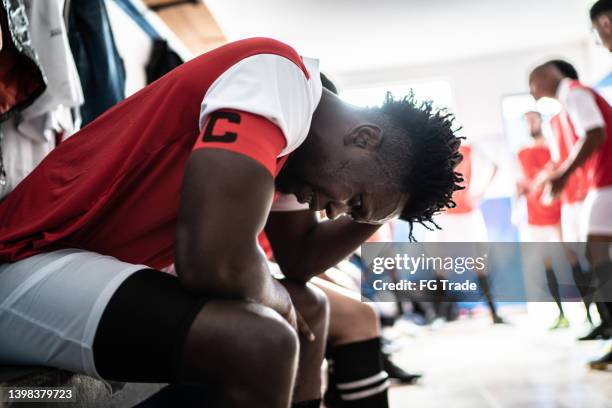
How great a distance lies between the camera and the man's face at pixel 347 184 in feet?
2.42

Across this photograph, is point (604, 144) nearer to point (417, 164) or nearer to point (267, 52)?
point (417, 164)

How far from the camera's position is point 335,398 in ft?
3.63

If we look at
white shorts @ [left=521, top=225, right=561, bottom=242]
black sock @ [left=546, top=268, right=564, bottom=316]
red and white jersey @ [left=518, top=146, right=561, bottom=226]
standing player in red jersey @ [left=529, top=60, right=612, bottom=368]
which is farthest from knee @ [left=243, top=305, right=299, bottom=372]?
white shorts @ [left=521, top=225, right=561, bottom=242]

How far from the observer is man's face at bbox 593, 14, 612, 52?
1791mm

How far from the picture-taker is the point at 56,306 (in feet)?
1.89

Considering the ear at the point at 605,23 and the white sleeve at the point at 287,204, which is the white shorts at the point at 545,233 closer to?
the ear at the point at 605,23

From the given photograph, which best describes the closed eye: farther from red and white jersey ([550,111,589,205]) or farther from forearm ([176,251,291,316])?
red and white jersey ([550,111,589,205])

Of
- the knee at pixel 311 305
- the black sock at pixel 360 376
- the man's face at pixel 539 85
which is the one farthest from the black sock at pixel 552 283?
the knee at pixel 311 305

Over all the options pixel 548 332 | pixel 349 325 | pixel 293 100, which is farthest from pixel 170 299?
pixel 548 332

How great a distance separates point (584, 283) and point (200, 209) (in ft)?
6.22

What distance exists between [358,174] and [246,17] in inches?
140

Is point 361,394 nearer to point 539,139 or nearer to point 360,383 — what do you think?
point 360,383

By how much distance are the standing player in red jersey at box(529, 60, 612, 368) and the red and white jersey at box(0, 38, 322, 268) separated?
1621mm

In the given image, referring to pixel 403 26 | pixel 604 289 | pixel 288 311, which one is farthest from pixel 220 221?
pixel 403 26
